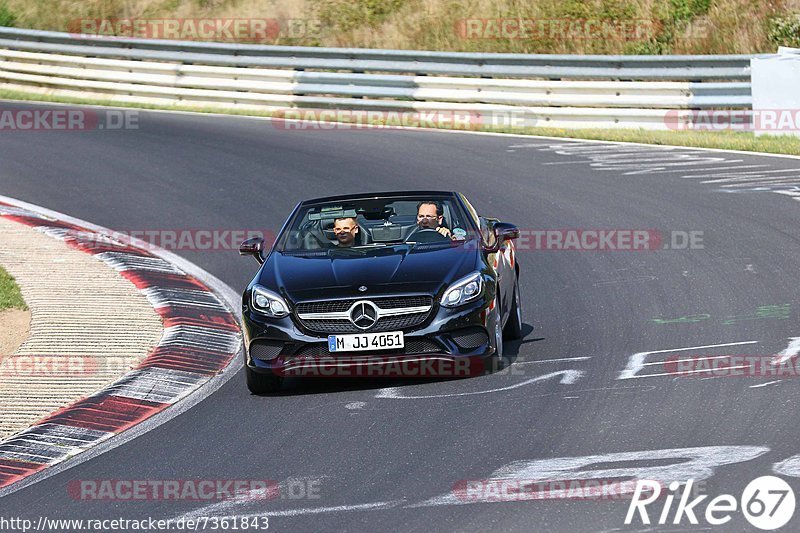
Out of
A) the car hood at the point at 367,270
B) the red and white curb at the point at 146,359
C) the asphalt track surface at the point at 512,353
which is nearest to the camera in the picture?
the asphalt track surface at the point at 512,353

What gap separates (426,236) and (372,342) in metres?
1.54

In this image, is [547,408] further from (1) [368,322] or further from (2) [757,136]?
(2) [757,136]

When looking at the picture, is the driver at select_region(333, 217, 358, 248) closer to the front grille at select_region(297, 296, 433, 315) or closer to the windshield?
the windshield

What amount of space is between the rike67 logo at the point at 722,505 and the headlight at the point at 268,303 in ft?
11.8

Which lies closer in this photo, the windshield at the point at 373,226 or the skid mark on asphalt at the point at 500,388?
the skid mark on asphalt at the point at 500,388

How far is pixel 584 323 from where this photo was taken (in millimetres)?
11148

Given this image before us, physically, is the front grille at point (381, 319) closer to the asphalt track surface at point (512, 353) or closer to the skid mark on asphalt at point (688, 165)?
the asphalt track surface at point (512, 353)

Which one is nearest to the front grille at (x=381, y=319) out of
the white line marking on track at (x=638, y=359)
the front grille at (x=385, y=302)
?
the front grille at (x=385, y=302)

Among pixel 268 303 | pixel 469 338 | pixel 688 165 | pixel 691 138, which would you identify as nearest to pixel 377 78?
Result: pixel 691 138

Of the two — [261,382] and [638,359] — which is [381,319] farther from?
[638,359]

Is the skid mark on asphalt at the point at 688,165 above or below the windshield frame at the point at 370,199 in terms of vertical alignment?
below

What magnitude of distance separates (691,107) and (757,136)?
1.36m

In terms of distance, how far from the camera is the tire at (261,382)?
31.2 feet

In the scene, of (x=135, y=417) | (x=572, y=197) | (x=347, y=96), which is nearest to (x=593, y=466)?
(x=135, y=417)
